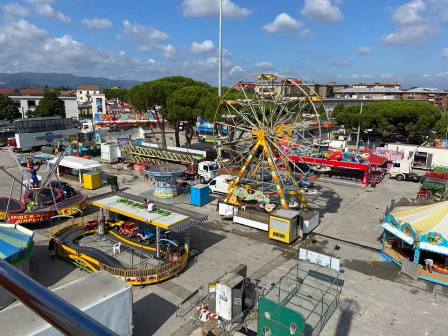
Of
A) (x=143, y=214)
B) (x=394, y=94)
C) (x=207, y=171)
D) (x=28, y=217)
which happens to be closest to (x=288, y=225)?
(x=143, y=214)

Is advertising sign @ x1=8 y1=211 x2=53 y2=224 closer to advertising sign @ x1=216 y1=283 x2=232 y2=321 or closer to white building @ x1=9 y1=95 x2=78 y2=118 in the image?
advertising sign @ x1=216 y1=283 x2=232 y2=321

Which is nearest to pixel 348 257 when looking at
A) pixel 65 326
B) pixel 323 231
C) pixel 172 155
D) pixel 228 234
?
pixel 323 231

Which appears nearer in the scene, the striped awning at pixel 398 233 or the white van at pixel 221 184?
the striped awning at pixel 398 233

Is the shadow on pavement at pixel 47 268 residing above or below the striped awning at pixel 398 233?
below

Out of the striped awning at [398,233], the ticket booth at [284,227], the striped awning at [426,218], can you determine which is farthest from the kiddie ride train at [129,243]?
the striped awning at [426,218]

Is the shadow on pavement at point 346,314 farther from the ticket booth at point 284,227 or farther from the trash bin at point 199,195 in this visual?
the trash bin at point 199,195

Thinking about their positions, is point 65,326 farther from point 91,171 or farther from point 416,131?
point 416,131

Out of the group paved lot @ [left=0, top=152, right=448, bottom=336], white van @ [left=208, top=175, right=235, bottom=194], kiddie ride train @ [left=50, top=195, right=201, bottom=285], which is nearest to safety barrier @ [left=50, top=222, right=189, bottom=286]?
kiddie ride train @ [left=50, top=195, right=201, bottom=285]

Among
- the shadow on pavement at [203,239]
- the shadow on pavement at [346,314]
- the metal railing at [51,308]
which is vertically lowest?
the shadow on pavement at [346,314]
